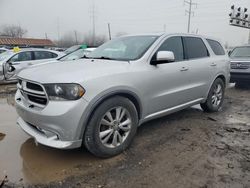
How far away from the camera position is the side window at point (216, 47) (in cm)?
583

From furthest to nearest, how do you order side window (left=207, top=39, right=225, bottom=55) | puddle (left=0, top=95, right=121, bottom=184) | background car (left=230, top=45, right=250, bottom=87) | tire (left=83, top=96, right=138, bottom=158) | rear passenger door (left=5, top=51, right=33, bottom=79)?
rear passenger door (left=5, top=51, right=33, bottom=79), background car (left=230, top=45, right=250, bottom=87), side window (left=207, top=39, right=225, bottom=55), tire (left=83, top=96, right=138, bottom=158), puddle (left=0, top=95, right=121, bottom=184)

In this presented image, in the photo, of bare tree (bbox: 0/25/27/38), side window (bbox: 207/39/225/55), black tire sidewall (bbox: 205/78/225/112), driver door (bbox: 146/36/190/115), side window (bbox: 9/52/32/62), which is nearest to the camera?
driver door (bbox: 146/36/190/115)

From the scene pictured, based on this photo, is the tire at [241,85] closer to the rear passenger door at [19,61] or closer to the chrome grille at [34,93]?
the rear passenger door at [19,61]

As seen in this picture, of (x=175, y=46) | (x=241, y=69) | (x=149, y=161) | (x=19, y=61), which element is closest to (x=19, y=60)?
(x=19, y=61)

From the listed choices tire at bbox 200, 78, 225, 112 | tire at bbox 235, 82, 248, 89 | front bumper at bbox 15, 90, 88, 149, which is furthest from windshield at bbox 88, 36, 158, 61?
tire at bbox 235, 82, 248, 89

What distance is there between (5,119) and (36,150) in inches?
80.6

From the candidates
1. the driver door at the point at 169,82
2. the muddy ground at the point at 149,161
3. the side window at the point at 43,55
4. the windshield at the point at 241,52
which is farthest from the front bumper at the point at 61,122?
the windshield at the point at 241,52

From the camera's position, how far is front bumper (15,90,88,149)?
10.1 ft

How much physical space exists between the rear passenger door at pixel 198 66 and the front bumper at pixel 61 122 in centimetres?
248

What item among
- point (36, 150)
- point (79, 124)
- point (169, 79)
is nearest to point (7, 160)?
point (36, 150)

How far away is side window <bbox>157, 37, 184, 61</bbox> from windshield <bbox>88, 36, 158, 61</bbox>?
244 mm

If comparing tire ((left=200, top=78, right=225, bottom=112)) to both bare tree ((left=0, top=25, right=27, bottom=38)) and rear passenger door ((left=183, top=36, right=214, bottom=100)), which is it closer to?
rear passenger door ((left=183, top=36, right=214, bottom=100))

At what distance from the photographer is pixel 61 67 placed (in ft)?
11.9

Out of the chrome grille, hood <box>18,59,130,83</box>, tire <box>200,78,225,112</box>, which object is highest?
hood <box>18,59,130,83</box>
